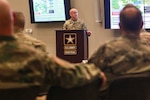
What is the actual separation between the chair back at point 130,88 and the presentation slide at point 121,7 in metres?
5.25

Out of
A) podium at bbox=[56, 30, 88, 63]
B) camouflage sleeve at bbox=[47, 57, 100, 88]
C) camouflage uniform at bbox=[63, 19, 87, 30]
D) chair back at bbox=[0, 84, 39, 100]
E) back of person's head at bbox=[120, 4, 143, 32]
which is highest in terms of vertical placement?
back of person's head at bbox=[120, 4, 143, 32]

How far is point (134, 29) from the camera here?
92.6 inches

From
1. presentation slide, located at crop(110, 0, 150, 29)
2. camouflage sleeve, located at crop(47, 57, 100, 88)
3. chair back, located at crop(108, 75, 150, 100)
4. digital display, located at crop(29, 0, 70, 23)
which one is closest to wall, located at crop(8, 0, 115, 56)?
digital display, located at crop(29, 0, 70, 23)

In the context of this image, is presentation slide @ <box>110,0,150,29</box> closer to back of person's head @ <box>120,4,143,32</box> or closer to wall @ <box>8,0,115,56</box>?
wall @ <box>8,0,115,56</box>

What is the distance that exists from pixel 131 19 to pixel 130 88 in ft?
1.78

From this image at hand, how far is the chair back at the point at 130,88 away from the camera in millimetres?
1977

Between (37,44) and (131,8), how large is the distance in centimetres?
125

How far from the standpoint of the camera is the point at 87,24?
8.15 m

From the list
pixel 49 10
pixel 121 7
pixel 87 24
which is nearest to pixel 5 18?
pixel 121 7

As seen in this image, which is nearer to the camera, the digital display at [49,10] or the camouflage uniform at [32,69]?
the camouflage uniform at [32,69]

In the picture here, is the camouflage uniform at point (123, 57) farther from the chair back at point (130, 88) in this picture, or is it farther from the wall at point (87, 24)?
the wall at point (87, 24)

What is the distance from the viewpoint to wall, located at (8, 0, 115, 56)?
799cm

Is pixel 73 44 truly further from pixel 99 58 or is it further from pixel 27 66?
pixel 27 66

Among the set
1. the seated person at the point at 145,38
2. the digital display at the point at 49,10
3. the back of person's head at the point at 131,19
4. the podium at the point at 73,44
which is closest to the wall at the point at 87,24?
the digital display at the point at 49,10
